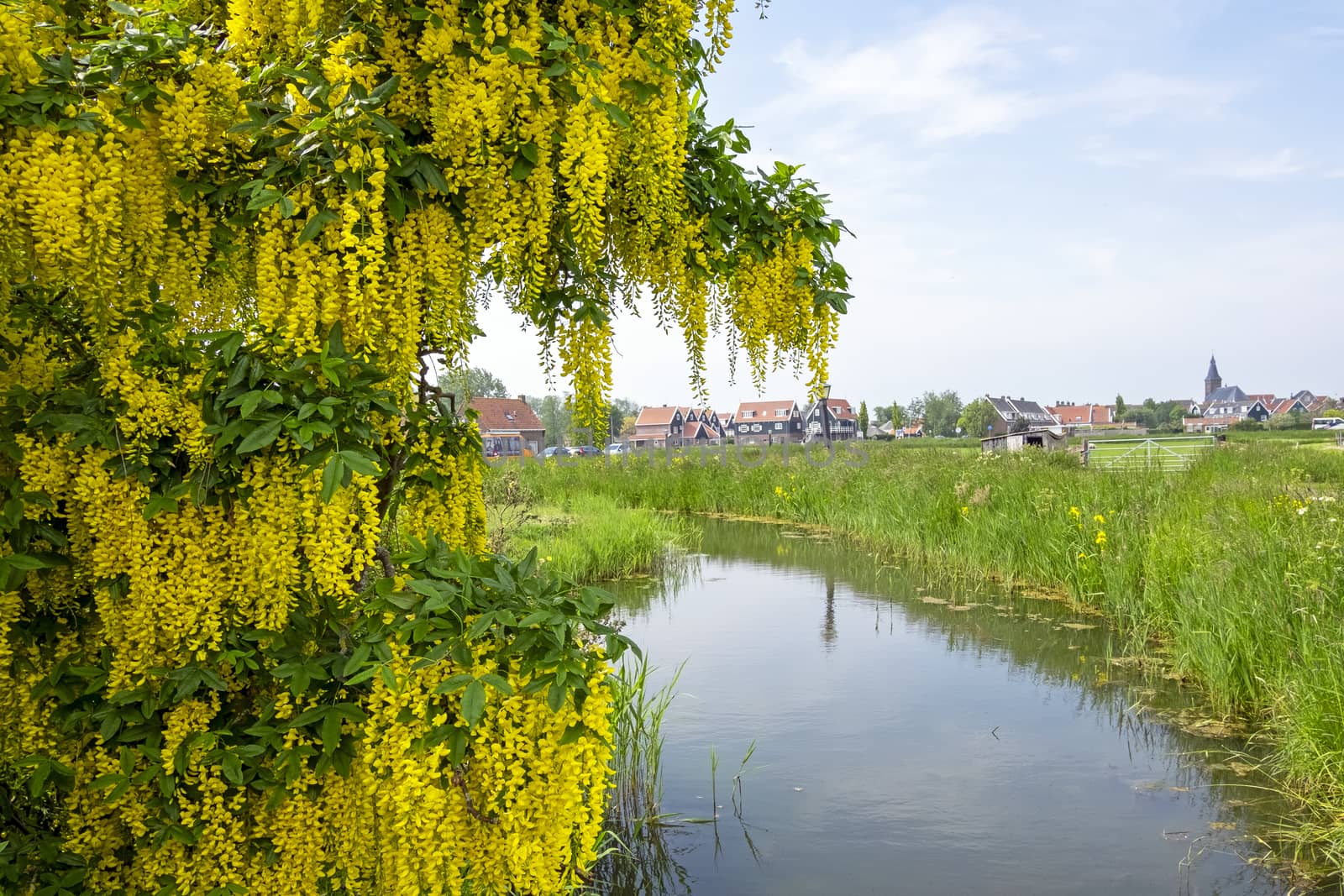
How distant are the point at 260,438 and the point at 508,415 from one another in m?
38.1

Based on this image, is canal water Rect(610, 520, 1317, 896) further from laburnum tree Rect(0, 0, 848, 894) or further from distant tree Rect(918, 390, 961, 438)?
distant tree Rect(918, 390, 961, 438)

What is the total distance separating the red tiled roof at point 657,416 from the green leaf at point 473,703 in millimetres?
48964

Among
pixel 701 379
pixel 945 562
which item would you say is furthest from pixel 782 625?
pixel 701 379

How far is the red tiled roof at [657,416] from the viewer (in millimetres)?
51094

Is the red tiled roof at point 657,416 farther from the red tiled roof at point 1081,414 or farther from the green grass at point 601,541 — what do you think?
the green grass at point 601,541

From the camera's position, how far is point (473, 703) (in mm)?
1803

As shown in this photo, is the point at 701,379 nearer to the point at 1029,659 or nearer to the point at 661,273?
the point at 661,273

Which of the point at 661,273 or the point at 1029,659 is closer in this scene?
the point at 661,273

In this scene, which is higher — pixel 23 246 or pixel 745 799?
pixel 23 246

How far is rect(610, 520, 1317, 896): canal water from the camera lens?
3.87m

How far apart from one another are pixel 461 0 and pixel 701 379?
4.77ft

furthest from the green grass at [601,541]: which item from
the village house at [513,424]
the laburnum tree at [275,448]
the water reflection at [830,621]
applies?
the village house at [513,424]

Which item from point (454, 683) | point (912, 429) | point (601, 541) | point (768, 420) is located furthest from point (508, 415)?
point (912, 429)

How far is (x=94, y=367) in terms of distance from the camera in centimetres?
221
